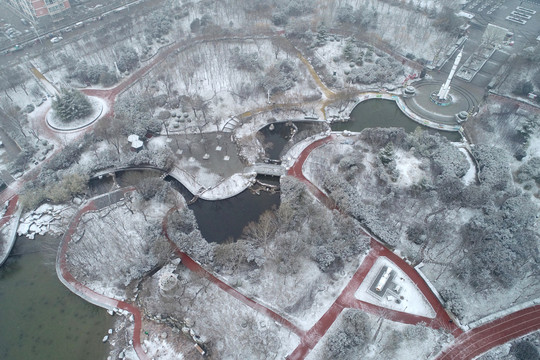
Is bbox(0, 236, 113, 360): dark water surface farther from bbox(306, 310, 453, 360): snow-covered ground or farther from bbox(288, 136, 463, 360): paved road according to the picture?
bbox(306, 310, 453, 360): snow-covered ground

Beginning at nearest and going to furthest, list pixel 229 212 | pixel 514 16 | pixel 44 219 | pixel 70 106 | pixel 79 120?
1. pixel 44 219
2. pixel 229 212
3. pixel 70 106
4. pixel 79 120
5. pixel 514 16

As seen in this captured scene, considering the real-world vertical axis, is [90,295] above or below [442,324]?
above

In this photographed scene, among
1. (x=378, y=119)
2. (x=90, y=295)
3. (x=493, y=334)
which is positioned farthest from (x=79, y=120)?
(x=493, y=334)

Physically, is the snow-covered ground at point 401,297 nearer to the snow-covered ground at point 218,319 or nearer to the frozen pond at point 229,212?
the snow-covered ground at point 218,319

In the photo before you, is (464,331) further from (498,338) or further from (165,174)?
(165,174)

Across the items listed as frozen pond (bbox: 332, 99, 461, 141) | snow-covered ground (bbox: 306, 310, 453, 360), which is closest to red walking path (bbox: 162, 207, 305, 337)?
snow-covered ground (bbox: 306, 310, 453, 360)

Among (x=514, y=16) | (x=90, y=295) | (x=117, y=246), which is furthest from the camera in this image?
(x=514, y=16)

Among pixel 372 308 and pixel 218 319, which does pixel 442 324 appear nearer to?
pixel 372 308

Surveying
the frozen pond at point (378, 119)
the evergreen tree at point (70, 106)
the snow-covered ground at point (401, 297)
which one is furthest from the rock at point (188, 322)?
the evergreen tree at point (70, 106)
